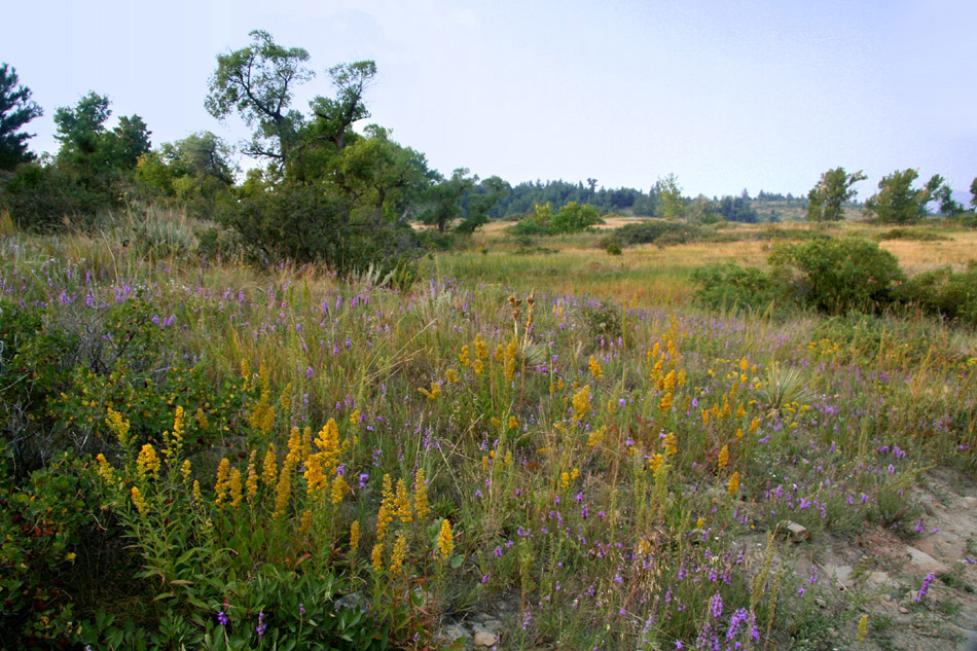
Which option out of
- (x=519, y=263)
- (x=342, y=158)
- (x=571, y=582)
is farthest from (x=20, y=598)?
(x=342, y=158)

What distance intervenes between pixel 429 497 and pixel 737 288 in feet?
41.6

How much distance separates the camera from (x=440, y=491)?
105 inches

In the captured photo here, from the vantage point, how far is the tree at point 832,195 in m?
77.9

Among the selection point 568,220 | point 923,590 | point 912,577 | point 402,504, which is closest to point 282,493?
point 402,504

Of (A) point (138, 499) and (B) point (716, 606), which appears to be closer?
(A) point (138, 499)

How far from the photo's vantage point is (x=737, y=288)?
13.5 meters

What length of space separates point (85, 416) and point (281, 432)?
2.76 ft

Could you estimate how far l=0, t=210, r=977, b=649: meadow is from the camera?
1.72m

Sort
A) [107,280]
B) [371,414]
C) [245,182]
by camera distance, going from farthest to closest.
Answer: [245,182]
[107,280]
[371,414]

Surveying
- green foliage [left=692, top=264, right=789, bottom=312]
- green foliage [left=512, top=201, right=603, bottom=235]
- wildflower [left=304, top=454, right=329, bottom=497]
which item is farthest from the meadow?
green foliage [left=512, top=201, right=603, bottom=235]

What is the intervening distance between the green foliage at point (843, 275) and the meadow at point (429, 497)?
9.13 meters

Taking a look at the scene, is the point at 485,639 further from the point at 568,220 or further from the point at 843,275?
the point at 568,220

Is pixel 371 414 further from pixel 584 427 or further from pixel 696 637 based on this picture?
pixel 696 637

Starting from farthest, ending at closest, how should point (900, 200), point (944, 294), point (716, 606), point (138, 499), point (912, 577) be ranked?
1. point (900, 200)
2. point (944, 294)
3. point (912, 577)
4. point (716, 606)
5. point (138, 499)
